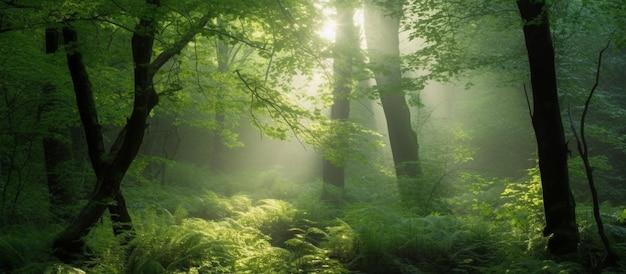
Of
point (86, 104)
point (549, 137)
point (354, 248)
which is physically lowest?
point (354, 248)

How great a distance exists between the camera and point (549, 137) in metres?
6.04

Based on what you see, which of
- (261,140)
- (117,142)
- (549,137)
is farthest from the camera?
(261,140)

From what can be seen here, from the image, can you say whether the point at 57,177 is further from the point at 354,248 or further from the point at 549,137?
the point at 549,137

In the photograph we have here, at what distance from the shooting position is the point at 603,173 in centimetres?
1842

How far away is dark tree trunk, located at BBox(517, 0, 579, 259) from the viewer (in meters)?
5.88

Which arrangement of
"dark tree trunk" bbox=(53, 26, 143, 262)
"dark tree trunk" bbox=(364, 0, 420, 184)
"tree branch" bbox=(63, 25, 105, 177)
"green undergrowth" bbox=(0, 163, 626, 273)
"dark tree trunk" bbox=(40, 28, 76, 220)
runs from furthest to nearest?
1. "dark tree trunk" bbox=(364, 0, 420, 184)
2. "dark tree trunk" bbox=(40, 28, 76, 220)
3. "tree branch" bbox=(63, 25, 105, 177)
4. "dark tree trunk" bbox=(53, 26, 143, 262)
5. "green undergrowth" bbox=(0, 163, 626, 273)

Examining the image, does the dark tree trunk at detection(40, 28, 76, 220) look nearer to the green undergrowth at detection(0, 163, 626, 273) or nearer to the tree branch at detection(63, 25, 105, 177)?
the green undergrowth at detection(0, 163, 626, 273)

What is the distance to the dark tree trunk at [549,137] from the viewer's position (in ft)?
19.3

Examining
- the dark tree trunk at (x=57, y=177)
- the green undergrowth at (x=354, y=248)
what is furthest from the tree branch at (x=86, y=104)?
the dark tree trunk at (x=57, y=177)

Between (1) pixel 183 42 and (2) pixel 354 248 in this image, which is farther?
(2) pixel 354 248

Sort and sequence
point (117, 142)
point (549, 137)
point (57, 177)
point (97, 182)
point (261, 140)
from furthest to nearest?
point (57, 177), point (261, 140), point (117, 142), point (97, 182), point (549, 137)

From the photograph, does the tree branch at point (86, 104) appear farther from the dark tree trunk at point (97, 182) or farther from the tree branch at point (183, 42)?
the tree branch at point (183, 42)

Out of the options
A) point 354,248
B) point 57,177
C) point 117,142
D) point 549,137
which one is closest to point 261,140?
point 117,142

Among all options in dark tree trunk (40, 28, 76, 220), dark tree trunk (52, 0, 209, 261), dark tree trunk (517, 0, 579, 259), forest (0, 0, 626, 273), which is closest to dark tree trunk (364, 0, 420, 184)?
forest (0, 0, 626, 273)
